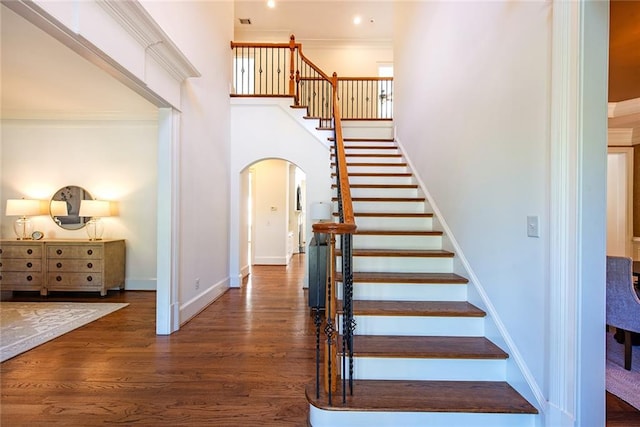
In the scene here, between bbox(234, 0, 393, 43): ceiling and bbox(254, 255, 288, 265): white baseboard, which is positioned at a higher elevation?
bbox(234, 0, 393, 43): ceiling

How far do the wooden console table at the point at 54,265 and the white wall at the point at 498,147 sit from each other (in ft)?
16.0

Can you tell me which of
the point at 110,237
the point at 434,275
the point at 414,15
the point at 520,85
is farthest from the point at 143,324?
the point at 414,15

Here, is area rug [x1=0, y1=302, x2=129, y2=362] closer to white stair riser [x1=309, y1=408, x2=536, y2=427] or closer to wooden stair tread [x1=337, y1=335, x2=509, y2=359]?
white stair riser [x1=309, y1=408, x2=536, y2=427]

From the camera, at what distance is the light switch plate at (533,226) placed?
176 centimetres

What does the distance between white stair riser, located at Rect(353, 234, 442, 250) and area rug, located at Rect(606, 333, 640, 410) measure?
5.40 ft

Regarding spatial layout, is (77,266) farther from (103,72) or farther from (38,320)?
(103,72)

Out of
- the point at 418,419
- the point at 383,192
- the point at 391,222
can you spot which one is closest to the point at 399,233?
the point at 391,222

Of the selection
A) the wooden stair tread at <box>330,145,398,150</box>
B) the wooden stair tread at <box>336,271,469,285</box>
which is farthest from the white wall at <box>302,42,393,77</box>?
the wooden stair tread at <box>336,271,469,285</box>

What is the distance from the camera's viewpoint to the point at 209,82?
425 centimetres

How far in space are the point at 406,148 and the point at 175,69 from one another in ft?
10.9

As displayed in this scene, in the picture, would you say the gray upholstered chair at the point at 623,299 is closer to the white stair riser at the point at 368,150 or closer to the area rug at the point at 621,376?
the area rug at the point at 621,376

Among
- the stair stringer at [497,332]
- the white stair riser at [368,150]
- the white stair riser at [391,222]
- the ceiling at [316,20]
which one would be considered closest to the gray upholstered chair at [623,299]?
the stair stringer at [497,332]

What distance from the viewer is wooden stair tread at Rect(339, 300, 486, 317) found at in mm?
2314

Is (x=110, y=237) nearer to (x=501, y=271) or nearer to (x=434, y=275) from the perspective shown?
(x=434, y=275)
